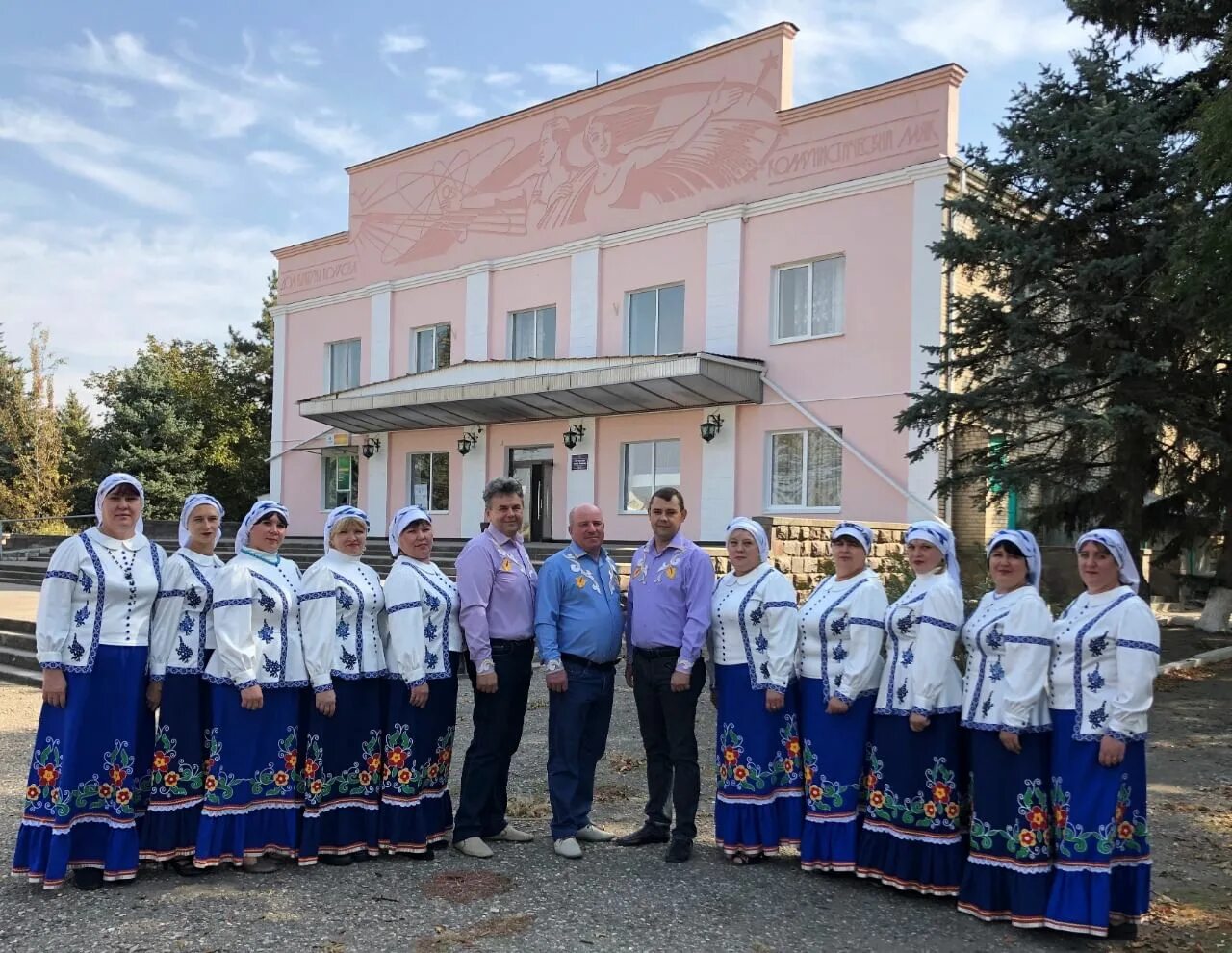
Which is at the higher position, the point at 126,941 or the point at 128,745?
the point at 128,745

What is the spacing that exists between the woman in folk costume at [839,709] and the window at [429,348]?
18.8m

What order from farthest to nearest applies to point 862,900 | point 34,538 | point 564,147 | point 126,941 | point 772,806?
point 34,538 → point 564,147 → point 772,806 → point 862,900 → point 126,941

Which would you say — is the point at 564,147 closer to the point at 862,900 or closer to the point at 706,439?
the point at 706,439

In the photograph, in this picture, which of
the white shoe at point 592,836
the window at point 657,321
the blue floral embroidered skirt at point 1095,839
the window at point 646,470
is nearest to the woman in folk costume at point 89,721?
the white shoe at point 592,836

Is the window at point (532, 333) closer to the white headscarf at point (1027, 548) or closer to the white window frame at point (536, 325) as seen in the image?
the white window frame at point (536, 325)

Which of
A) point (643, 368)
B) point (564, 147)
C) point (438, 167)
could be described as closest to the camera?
point (643, 368)

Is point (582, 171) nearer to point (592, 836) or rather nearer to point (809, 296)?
point (809, 296)

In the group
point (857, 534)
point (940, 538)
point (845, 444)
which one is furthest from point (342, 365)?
point (940, 538)

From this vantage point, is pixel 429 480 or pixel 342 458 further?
pixel 342 458

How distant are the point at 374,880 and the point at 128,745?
133 cm

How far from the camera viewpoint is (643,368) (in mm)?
17453

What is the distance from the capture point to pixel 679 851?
552 cm

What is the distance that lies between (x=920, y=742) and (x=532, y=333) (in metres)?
17.9

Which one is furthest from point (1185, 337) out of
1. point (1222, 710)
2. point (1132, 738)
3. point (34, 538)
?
point (34, 538)
